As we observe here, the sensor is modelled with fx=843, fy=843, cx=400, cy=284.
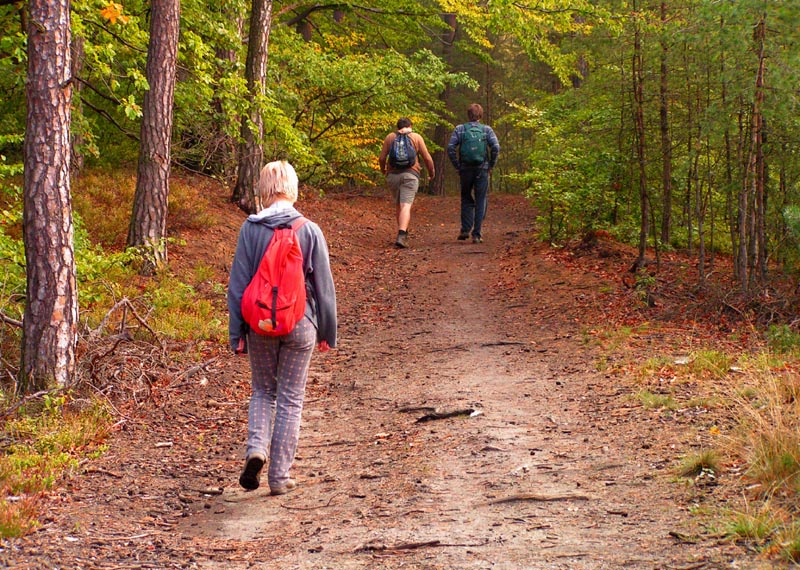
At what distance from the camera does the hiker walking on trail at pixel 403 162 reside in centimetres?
1527

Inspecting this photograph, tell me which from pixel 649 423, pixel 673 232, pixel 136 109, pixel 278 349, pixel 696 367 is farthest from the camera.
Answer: pixel 673 232

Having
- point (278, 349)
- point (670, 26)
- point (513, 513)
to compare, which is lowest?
point (513, 513)

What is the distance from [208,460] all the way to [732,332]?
5.95 metres

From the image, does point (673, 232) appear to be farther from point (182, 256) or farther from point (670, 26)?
point (182, 256)

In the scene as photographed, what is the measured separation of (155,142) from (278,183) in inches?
268

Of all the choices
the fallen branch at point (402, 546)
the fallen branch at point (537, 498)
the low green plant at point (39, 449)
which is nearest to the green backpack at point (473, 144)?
the low green plant at point (39, 449)

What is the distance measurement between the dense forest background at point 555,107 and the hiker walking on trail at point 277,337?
7.24ft

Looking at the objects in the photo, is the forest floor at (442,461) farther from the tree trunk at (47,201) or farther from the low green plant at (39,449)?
the tree trunk at (47,201)

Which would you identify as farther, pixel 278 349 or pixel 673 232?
pixel 673 232

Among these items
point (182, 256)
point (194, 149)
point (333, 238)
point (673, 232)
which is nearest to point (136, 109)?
point (182, 256)

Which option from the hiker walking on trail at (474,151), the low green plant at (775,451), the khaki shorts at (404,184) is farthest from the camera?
the khaki shorts at (404,184)

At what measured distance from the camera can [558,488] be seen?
16.3 feet

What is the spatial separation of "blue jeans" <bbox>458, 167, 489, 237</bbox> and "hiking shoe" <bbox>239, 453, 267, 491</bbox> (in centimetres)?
1068

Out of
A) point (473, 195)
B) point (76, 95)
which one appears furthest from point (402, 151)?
point (76, 95)
